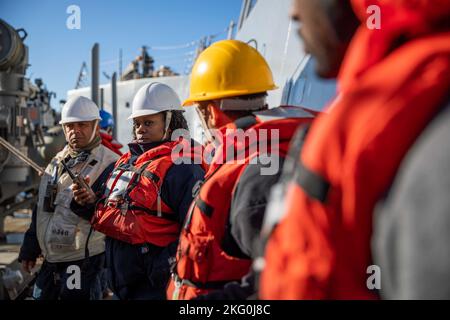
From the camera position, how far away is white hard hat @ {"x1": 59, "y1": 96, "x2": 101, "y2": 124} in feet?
12.0

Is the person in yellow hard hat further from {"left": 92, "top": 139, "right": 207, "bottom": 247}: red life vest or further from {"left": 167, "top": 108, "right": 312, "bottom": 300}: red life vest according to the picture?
{"left": 92, "top": 139, "right": 207, "bottom": 247}: red life vest

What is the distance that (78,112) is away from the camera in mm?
3688

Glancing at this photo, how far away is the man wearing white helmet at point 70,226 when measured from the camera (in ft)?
11.3

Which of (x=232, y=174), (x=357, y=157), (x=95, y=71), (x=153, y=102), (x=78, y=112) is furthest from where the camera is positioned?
(x=95, y=71)

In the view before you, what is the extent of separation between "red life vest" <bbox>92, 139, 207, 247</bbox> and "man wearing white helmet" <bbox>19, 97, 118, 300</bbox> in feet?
1.77

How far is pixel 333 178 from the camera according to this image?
777 mm

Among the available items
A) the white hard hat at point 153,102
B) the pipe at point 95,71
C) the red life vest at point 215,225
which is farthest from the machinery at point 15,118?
the red life vest at point 215,225

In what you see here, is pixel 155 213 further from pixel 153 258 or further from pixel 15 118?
pixel 15 118

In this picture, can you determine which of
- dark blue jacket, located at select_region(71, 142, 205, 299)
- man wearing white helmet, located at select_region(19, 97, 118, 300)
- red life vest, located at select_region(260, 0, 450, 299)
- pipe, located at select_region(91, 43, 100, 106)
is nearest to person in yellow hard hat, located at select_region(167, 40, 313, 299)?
red life vest, located at select_region(260, 0, 450, 299)

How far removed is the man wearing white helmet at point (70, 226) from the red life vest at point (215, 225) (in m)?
1.71

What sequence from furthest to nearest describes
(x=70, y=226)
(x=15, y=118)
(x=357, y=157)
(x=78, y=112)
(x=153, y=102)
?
(x=15, y=118) < (x=78, y=112) < (x=70, y=226) < (x=153, y=102) < (x=357, y=157)

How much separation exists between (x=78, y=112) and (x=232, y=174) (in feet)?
7.96

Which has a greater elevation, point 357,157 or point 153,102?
point 153,102

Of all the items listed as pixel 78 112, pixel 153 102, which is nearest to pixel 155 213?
pixel 153 102
